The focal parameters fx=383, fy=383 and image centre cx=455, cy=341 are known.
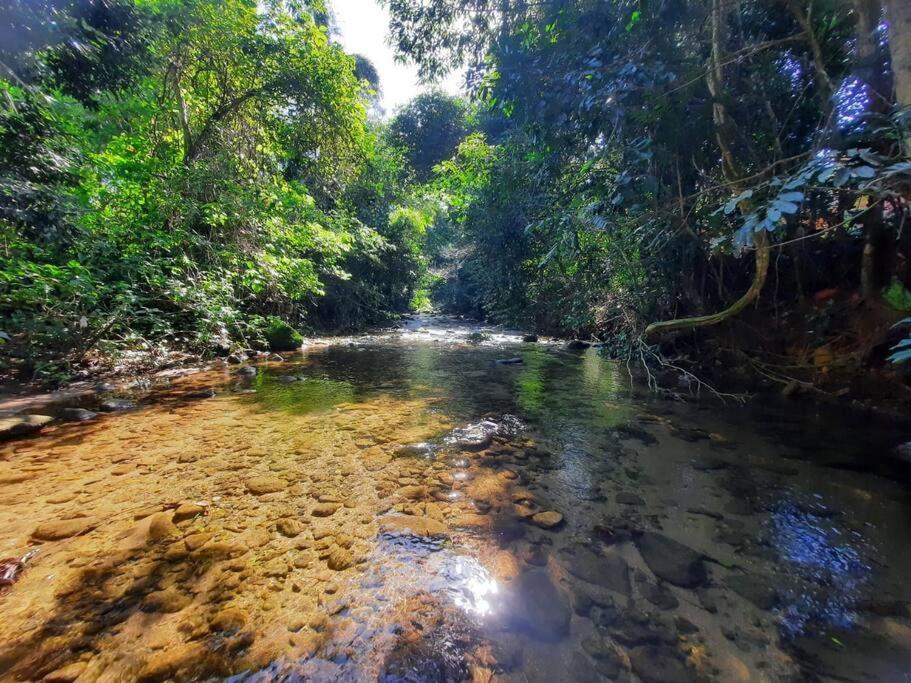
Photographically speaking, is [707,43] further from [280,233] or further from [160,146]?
[160,146]

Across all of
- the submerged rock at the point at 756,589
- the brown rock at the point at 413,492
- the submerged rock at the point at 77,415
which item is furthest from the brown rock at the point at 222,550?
the submerged rock at the point at 77,415

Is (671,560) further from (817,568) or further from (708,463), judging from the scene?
(708,463)

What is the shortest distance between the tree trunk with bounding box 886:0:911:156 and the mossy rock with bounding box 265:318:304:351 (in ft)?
31.6

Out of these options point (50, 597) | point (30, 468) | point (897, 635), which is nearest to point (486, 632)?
point (897, 635)

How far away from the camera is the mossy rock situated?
29.1 feet

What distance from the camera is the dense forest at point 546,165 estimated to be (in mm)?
3869

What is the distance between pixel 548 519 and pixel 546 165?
5.91m

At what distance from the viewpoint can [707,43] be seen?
4293mm

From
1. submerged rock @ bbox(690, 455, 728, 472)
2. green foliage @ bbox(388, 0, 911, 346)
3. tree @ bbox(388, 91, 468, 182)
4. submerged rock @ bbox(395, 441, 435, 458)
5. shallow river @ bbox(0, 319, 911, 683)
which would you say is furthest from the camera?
tree @ bbox(388, 91, 468, 182)

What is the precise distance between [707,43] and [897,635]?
5.39 meters

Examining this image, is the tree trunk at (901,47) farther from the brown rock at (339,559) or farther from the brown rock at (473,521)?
the brown rock at (339,559)

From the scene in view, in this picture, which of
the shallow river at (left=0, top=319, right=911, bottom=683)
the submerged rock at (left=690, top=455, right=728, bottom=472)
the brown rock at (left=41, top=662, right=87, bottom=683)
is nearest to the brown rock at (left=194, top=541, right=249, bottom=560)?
the shallow river at (left=0, top=319, right=911, bottom=683)

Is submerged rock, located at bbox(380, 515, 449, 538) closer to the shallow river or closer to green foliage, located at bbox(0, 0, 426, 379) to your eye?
the shallow river

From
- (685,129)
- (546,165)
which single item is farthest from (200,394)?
(685,129)
